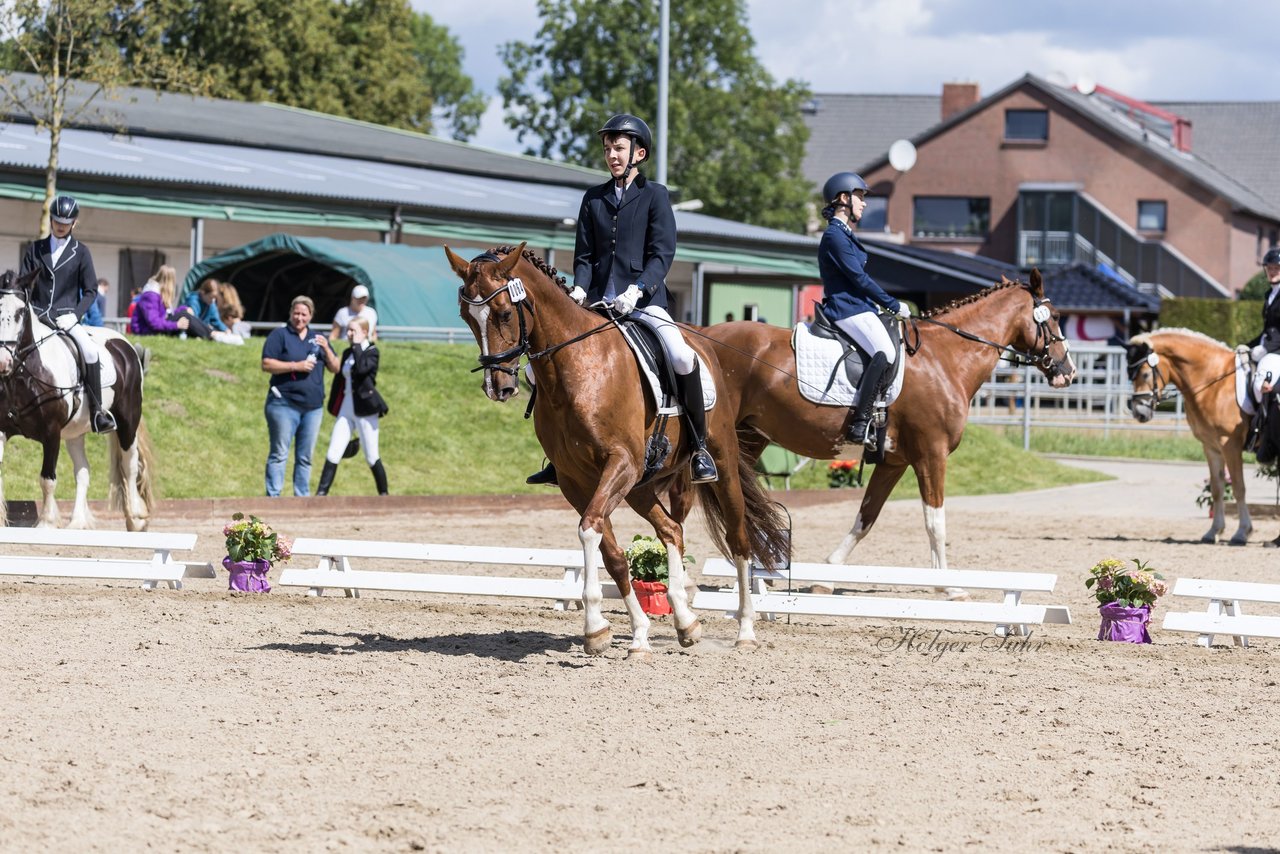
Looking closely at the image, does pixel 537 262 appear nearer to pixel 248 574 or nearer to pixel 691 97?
pixel 248 574

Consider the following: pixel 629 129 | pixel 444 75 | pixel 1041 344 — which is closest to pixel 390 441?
pixel 1041 344

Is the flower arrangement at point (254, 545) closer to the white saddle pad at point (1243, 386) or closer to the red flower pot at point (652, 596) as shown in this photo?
the red flower pot at point (652, 596)

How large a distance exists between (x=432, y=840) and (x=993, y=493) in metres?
18.3

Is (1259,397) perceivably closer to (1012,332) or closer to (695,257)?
(1012,332)

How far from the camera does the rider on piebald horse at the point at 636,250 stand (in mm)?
9062

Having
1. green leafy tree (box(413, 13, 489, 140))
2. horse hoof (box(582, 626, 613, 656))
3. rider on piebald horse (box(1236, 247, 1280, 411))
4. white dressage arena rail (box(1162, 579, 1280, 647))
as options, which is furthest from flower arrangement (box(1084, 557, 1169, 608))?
green leafy tree (box(413, 13, 489, 140))

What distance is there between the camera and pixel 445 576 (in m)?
10.9

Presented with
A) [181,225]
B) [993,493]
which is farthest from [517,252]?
[181,225]

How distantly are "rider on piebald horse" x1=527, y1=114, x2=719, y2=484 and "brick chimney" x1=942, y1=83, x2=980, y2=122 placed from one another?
5824cm

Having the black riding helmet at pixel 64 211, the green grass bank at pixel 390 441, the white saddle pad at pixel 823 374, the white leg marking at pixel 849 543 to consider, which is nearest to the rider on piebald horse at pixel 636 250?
the white saddle pad at pixel 823 374

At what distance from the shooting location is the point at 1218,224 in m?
57.9

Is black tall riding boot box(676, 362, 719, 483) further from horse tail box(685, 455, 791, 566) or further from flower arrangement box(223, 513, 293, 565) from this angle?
flower arrangement box(223, 513, 293, 565)

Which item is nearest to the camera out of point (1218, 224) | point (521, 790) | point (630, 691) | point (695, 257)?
point (521, 790)

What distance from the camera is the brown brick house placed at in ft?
190
